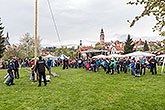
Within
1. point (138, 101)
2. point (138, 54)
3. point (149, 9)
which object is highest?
point (149, 9)

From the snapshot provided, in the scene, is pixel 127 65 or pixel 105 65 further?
pixel 105 65

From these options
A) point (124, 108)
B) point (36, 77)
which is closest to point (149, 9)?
point (124, 108)

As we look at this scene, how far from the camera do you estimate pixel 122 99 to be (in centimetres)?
624

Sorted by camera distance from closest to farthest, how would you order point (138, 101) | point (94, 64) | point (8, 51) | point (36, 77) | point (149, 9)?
point (149, 9)
point (138, 101)
point (36, 77)
point (94, 64)
point (8, 51)

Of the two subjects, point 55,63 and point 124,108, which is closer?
point 124,108

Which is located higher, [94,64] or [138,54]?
[138,54]

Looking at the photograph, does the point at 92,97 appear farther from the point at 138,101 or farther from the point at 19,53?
the point at 19,53

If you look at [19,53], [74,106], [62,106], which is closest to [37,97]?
[62,106]

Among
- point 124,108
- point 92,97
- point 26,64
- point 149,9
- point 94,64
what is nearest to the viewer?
point 149,9

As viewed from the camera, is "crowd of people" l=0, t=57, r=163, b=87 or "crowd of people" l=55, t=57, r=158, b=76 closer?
A: "crowd of people" l=0, t=57, r=163, b=87

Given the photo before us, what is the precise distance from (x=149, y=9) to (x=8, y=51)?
166ft

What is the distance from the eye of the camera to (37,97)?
659 cm

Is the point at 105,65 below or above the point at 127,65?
below

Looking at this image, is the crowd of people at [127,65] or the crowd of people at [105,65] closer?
the crowd of people at [105,65]
